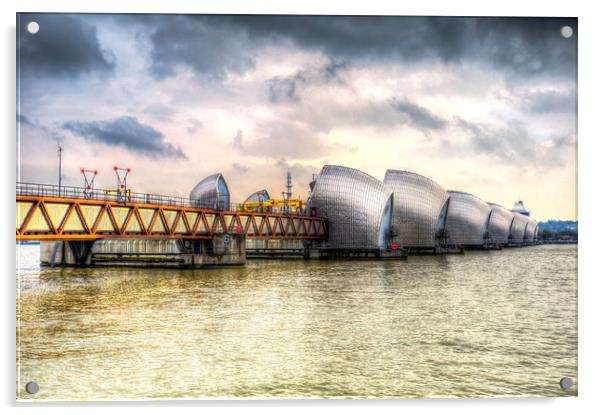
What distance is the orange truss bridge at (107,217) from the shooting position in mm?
17141

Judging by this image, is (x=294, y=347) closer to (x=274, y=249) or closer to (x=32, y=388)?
(x=32, y=388)

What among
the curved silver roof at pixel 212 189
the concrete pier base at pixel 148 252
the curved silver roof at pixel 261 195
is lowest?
the concrete pier base at pixel 148 252

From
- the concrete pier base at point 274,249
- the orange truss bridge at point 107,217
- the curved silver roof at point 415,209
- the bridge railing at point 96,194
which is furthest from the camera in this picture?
the curved silver roof at point 415,209

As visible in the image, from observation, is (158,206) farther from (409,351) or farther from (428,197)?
(428,197)

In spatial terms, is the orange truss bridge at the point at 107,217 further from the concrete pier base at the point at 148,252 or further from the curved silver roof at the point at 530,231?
the curved silver roof at the point at 530,231

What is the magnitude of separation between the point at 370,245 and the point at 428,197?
35.5ft

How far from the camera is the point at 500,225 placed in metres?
86.9

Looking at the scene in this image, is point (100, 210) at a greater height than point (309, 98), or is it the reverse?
point (309, 98)

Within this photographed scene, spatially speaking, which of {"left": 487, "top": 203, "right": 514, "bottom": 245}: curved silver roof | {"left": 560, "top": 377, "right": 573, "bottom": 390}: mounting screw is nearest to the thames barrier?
{"left": 487, "top": 203, "right": 514, "bottom": 245}: curved silver roof

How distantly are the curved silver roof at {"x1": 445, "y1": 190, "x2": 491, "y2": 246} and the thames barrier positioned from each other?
15 cm

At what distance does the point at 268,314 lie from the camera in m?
13.0
